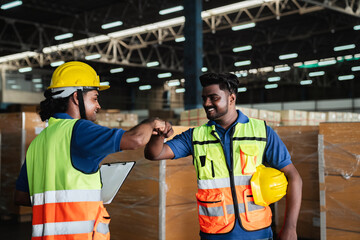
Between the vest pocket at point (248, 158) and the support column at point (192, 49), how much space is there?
8.44 m

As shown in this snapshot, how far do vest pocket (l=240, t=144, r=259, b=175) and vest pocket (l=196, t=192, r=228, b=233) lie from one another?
21 centimetres

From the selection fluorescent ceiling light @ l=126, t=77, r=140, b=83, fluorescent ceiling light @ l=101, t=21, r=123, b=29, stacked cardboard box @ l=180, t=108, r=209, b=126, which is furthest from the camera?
fluorescent ceiling light @ l=126, t=77, r=140, b=83

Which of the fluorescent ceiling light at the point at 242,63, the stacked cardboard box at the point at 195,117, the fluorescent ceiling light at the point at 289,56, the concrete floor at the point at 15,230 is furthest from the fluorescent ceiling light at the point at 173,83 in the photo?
the concrete floor at the point at 15,230

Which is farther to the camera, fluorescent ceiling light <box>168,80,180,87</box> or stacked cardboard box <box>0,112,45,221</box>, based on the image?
fluorescent ceiling light <box>168,80,180,87</box>

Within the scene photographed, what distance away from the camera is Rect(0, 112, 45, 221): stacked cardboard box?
24.2ft

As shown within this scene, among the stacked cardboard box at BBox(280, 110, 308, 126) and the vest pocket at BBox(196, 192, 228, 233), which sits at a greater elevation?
the stacked cardboard box at BBox(280, 110, 308, 126)

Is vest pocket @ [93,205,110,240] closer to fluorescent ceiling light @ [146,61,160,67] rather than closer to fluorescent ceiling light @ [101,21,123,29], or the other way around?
fluorescent ceiling light @ [101,21,123,29]

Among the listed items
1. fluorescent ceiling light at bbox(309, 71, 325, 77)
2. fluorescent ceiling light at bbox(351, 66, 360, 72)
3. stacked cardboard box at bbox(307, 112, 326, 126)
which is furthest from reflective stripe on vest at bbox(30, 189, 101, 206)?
fluorescent ceiling light at bbox(309, 71, 325, 77)

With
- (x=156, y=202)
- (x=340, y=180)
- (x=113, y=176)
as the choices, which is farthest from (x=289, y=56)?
(x=113, y=176)

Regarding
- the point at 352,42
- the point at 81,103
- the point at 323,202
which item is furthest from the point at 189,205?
the point at 352,42

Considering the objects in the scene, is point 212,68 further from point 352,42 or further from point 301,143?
point 301,143

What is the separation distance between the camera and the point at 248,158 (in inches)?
92.2

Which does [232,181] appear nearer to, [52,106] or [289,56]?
[52,106]

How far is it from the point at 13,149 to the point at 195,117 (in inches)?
140
